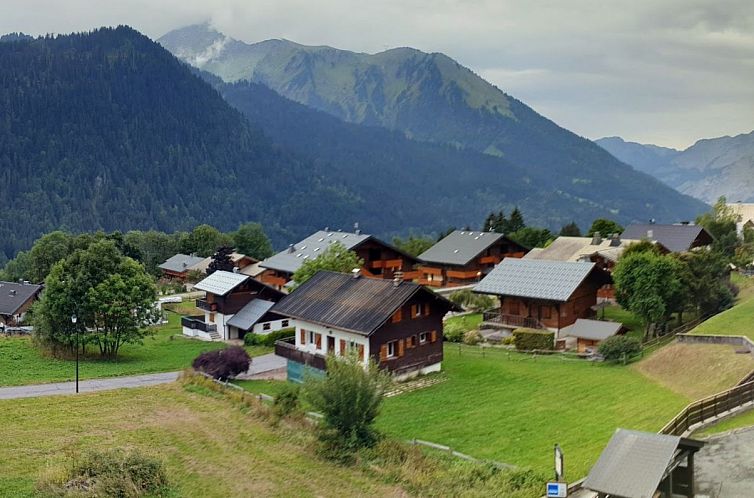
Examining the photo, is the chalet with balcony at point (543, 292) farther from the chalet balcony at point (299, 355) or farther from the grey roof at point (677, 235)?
the grey roof at point (677, 235)

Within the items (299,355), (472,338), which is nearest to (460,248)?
(472,338)

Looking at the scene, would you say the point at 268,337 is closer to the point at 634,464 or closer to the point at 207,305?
the point at 207,305

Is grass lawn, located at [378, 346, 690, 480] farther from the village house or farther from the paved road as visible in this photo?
the village house

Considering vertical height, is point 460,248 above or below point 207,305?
above

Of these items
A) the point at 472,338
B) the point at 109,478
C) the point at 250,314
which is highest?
the point at 250,314

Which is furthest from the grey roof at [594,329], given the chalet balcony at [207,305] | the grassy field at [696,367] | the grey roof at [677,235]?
the chalet balcony at [207,305]

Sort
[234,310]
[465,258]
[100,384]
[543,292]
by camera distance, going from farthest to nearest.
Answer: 1. [465,258]
2. [234,310]
3. [543,292]
4. [100,384]

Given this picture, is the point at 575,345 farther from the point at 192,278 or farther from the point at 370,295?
the point at 192,278

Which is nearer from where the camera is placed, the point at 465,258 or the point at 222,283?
the point at 222,283
